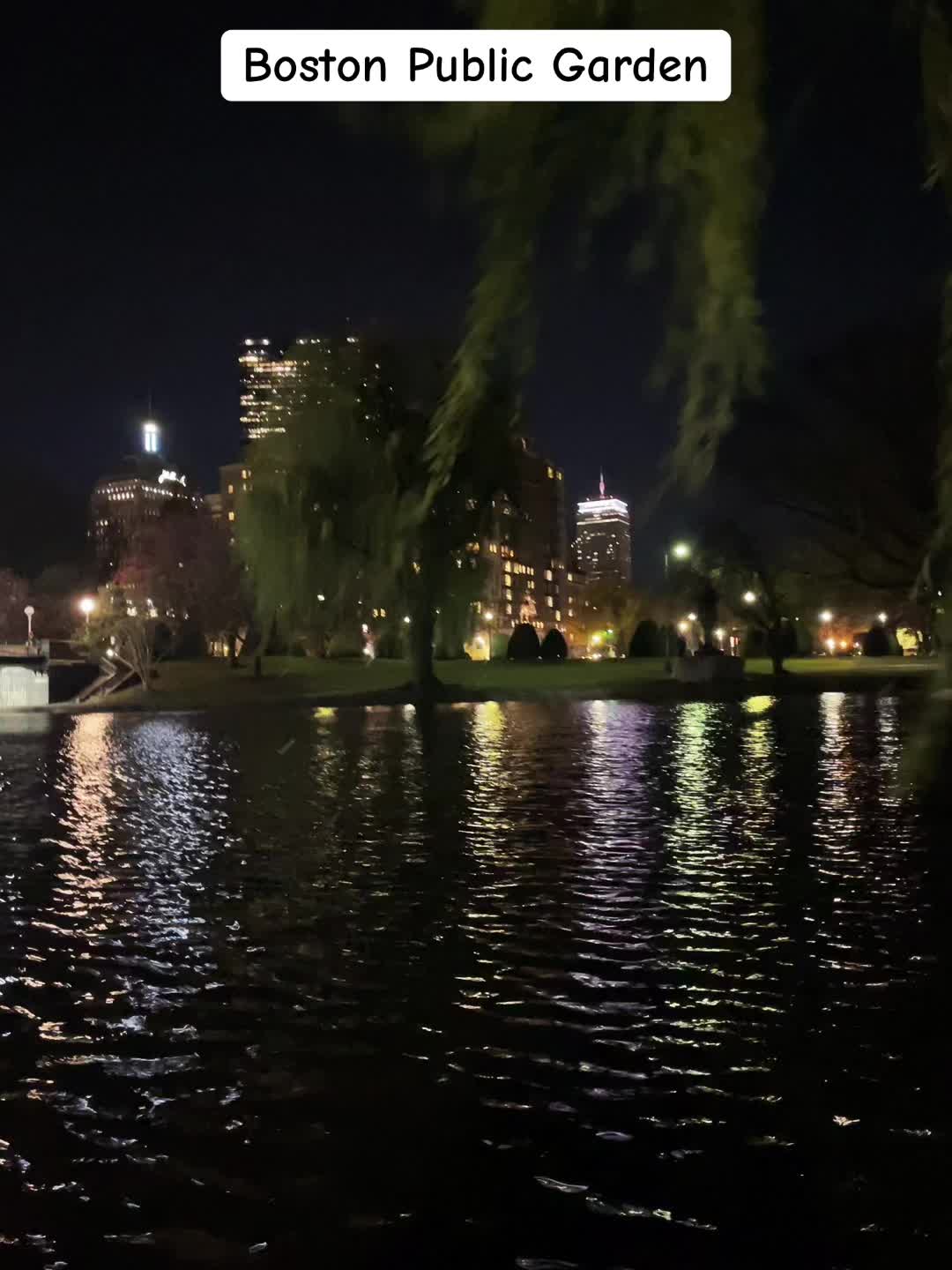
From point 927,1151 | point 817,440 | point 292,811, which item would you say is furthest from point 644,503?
point 292,811

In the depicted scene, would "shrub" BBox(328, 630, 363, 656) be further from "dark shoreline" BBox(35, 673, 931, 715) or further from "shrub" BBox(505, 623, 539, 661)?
"dark shoreline" BBox(35, 673, 931, 715)

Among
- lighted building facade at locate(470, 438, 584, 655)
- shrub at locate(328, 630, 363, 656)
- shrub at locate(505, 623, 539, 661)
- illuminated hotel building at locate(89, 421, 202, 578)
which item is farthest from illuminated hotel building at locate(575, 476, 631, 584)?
illuminated hotel building at locate(89, 421, 202, 578)

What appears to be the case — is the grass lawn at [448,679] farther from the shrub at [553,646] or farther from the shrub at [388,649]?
the shrub at [553,646]

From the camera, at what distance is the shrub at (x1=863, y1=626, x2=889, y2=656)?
66562mm

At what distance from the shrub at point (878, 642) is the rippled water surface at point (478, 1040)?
195 feet

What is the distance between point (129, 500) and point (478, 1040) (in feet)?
335

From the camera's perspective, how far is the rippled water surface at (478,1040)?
335 cm

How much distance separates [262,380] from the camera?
6.54 m

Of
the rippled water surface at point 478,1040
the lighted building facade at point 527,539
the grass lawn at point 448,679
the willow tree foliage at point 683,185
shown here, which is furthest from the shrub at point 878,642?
the willow tree foliage at point 683,185

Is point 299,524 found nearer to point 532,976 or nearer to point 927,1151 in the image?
point 532,976

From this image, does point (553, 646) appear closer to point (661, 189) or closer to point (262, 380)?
point (262, 380)

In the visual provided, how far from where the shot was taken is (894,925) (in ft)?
22.0

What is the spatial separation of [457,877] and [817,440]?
13.6 feet

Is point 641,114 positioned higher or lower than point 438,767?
higher
